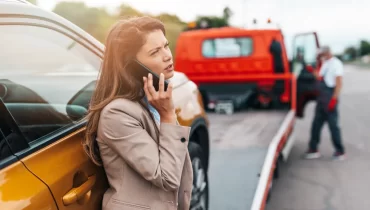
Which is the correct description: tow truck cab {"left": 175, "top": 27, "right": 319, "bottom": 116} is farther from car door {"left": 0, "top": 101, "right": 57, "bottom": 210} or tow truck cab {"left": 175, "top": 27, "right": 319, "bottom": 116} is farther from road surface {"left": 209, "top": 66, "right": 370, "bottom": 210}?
car door {"left": 0, "top": 101, "right": 57, "bottom": 210}

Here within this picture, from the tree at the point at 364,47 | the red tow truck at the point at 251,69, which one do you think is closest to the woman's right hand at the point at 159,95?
the red tow truck at the point at 251,69

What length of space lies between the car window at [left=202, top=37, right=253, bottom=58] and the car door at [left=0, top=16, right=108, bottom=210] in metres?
5.70

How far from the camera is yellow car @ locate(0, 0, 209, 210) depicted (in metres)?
1.64

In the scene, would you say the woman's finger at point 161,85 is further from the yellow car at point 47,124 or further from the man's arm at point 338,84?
the man's arm at point 338,84

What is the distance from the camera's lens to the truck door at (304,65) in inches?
327

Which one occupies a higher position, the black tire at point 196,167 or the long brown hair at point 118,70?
the long brown hair at point 118,70

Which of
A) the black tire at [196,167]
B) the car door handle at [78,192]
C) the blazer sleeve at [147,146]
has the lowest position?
the black tire at [196,167]

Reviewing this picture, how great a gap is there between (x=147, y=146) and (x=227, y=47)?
705 cm

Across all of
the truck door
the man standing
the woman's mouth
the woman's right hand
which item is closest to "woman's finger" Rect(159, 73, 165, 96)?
the woman's right hand

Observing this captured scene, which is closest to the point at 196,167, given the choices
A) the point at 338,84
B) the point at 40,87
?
the point at 40,87

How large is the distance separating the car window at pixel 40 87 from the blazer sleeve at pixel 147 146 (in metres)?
0.36

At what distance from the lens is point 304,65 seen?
844cm

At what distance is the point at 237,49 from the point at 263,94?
38.9 inches

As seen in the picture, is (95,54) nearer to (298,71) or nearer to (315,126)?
(315,126)
